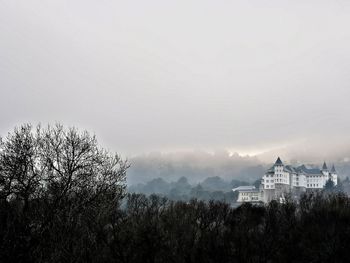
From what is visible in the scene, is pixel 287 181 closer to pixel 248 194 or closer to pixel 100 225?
pixel 248 194

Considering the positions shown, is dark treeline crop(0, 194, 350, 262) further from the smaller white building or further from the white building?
the smaller white building

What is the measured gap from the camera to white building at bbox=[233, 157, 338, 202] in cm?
16562

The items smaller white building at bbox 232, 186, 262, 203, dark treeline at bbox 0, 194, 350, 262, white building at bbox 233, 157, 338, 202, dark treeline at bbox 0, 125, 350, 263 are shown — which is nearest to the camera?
dark treeline at bbox 0, 194, 350, 262

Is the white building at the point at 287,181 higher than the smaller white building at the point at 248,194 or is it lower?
higher

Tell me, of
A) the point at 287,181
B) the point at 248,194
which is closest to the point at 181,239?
the point at 287,181

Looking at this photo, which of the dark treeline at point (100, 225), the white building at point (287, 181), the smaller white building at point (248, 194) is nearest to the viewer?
the dark treeline at point (100, 225)

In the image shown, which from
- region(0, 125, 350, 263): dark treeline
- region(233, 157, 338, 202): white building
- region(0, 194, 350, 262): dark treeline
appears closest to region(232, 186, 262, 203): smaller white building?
region(233, 157, 338, 202): white building

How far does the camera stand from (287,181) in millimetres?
170250

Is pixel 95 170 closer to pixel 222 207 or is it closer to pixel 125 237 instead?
pixel 125 237

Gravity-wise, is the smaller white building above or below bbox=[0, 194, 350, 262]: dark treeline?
above

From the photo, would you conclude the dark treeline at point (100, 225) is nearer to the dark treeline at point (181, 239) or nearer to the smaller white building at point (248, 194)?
the dark treeline at point (181, 239)

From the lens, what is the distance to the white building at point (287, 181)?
16562 cm

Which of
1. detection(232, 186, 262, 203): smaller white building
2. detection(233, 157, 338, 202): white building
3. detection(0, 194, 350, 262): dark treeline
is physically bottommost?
detection(0, 194, 350, 262): dark treeline

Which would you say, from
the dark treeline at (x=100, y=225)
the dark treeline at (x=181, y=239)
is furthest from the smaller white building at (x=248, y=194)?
the dark treeline at (x=100, y=225)
